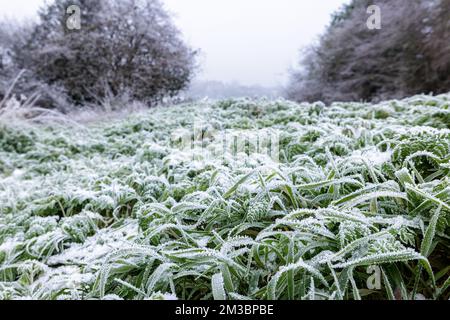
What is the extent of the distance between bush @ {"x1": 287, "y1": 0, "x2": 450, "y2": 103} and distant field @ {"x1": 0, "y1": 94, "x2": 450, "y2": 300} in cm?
351

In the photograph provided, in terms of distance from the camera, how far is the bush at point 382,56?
4504 millimetres

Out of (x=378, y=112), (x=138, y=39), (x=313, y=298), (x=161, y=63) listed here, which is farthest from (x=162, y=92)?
(x=313, y=298)

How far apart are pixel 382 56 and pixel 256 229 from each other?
5313 millimetres

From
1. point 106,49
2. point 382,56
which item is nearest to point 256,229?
point 382,56

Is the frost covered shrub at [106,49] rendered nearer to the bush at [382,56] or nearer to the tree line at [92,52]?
the tree line at [92,52]

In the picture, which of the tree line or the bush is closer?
the bush

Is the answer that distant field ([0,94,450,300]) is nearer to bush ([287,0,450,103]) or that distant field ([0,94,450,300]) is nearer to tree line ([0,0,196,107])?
bush ([287,0,450,103])

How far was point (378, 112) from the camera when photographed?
2.28m

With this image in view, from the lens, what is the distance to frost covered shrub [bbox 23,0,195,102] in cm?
668

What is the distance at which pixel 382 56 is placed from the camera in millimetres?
5320

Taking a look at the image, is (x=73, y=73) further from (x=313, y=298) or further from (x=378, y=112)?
(x=313, y=298)

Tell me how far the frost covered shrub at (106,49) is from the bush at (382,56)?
269 centimetres

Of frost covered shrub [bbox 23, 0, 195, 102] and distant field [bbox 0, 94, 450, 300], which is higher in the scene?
frost covered shrub [bbox 23, 0, 195, 102]

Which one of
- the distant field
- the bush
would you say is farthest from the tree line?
the distant field
